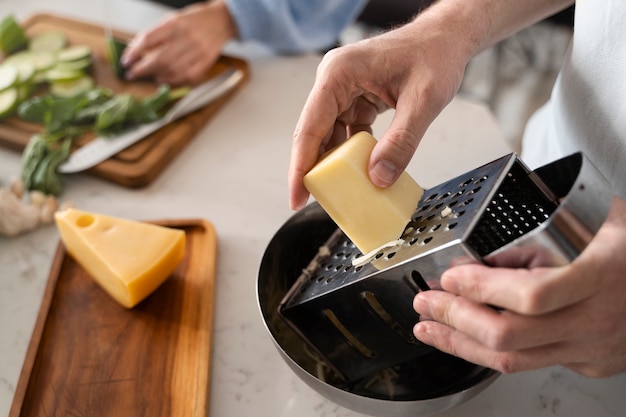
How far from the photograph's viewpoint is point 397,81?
2.86ft

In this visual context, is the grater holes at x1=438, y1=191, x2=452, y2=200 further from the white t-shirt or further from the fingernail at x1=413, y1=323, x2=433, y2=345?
the white t-shirt

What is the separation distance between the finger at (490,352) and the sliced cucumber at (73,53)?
1.14 metres

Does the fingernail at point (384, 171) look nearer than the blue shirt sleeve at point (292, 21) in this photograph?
Yes

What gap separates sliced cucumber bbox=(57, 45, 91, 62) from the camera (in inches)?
57.5

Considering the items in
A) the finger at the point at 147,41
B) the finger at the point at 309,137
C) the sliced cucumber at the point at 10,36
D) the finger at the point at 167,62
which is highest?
the sliced cucumber at the point at 10,36

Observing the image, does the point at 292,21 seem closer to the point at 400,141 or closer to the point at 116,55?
the point at 116,55

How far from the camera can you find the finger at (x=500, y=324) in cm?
61

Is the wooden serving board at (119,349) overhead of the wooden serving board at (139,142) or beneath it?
beneath

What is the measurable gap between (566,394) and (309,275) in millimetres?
404

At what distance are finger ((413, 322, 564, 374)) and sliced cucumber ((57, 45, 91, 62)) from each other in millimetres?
1140

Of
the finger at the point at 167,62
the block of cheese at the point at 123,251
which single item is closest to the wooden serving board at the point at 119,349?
the block of cheese at the point at 123,251

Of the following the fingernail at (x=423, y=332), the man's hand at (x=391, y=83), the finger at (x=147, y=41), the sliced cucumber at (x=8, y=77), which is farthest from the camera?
the finger at (x=147, y=41)

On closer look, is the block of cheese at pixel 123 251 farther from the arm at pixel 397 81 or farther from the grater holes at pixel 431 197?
the grater holes at pixel 431 197

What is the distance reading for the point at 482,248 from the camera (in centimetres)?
67
